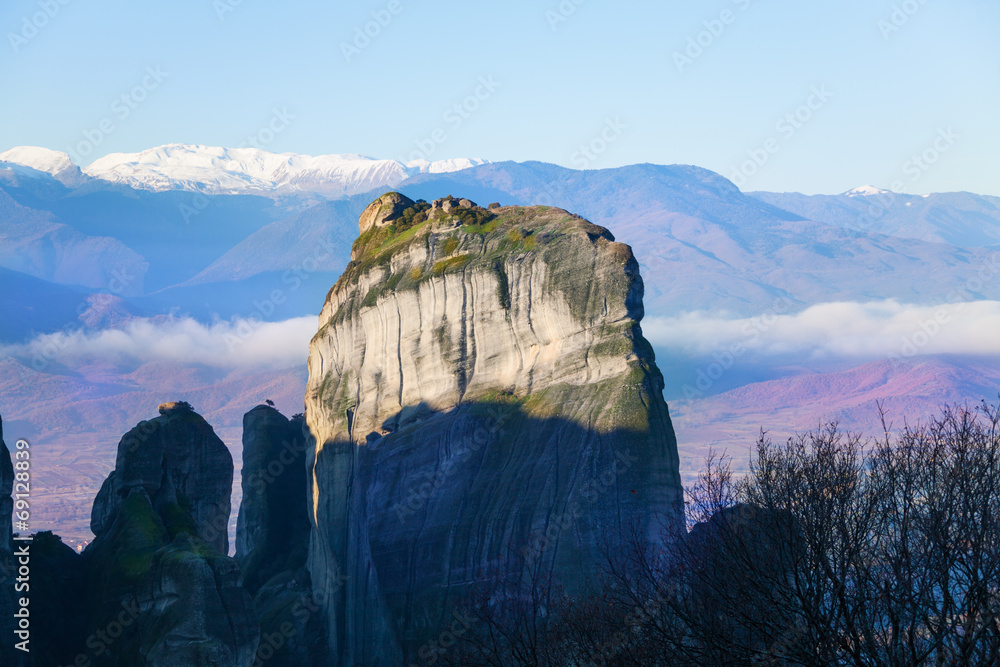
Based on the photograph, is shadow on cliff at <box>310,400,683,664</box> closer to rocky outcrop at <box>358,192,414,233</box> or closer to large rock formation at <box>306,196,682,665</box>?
large rock formation at <box>306,196,682,665</box>

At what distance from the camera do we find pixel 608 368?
7981 centimetres

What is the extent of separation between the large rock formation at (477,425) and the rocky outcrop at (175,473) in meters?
11.5

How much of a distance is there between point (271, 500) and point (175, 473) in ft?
40.2

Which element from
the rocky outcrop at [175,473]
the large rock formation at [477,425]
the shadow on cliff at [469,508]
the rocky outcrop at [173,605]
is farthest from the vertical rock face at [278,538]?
the rocky outcrop at [173,605]

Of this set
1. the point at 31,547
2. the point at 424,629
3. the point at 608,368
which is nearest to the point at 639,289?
the point at 608,368

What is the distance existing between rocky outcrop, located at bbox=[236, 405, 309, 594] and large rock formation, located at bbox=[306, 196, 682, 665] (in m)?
9.67

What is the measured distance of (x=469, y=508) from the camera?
81500 mm

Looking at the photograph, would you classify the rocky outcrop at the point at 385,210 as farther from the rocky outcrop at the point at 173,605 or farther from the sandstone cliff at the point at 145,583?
the rocky outcrop at the point at 173,605

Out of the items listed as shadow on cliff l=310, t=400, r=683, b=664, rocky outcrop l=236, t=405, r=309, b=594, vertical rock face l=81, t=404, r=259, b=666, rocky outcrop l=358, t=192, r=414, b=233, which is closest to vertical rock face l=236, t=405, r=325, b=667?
rocky outcrop l=236, t=405, r=309, b=594

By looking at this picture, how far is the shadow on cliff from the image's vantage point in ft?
246

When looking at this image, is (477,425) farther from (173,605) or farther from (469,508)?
(173,605)

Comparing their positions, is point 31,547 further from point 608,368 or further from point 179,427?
point 608,368

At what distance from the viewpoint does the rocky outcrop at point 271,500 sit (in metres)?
104

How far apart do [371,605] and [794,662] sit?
48.6m
